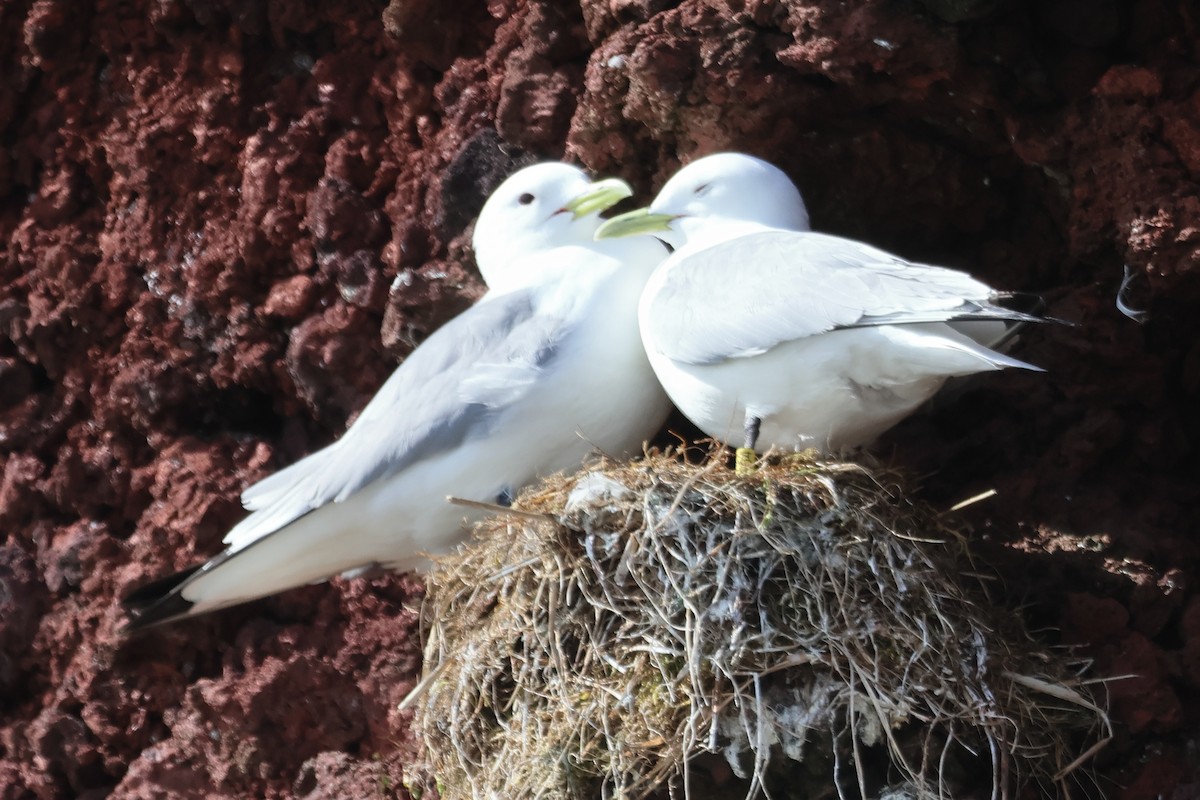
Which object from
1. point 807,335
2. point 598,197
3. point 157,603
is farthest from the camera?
point 598,197

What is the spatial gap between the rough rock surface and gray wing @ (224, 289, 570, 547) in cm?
51

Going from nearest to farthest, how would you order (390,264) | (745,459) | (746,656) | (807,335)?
(746,656)
(807,335)
(745,459)
(390,264)

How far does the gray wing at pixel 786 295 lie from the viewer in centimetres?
295

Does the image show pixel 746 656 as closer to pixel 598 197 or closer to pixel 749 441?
pixel 749 441

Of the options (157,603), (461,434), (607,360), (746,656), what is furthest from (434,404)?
(746,656)

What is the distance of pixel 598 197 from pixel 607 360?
18.7 inches

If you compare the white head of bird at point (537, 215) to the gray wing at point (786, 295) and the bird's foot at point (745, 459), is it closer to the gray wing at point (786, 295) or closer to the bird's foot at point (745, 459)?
the gray wing at point (786, 295)

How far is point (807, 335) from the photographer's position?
3057 mm

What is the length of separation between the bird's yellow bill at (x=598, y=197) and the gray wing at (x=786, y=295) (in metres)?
0.36

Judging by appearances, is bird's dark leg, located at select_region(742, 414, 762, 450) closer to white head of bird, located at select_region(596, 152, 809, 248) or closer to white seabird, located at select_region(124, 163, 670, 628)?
white seabird, located at select_region(124, 163, 670, 628)

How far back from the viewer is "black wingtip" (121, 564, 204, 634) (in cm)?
354

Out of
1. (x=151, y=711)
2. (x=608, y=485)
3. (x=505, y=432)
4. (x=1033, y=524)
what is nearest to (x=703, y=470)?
(x=608, y=485)

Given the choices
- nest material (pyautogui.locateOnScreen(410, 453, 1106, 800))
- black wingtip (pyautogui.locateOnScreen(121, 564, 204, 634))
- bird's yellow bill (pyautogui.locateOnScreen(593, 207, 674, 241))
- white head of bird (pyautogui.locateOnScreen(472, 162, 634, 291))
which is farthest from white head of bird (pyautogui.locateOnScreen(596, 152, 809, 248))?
black wingtip (pyautogui.locateOnScreen(121, 564, 204, 634))

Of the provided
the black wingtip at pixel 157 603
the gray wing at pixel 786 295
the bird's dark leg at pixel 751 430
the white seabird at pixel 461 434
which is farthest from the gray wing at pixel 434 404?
the bird's dark leg at pixel 751 430
